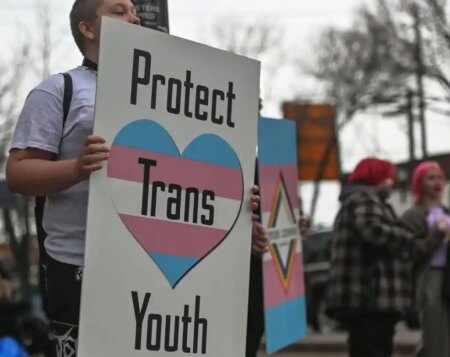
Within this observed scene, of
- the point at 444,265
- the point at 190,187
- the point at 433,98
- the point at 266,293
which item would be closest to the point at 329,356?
the point at 444,265

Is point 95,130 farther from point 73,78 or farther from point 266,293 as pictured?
point 266,293

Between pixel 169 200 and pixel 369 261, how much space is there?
406 cm

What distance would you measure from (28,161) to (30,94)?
8.5 inches

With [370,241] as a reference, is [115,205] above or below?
below

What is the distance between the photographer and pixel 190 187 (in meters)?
3.55

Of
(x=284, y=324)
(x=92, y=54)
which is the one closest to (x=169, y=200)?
(x=92, y=54)

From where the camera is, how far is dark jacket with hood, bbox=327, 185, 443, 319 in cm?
724

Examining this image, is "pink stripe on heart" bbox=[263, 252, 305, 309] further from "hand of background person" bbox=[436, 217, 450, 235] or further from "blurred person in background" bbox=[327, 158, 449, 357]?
"hand of background person" bbox=[436, 217, 450, 235]

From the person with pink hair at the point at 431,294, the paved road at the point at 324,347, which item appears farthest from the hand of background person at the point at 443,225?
the paved road at the point at 324,347

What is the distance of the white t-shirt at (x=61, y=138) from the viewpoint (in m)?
3.54

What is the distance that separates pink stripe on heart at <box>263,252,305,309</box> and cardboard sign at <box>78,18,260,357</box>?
1.59m

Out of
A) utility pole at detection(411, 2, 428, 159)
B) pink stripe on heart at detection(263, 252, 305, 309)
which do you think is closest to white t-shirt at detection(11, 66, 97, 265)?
pink stripe on heart at detection(263, 252, 305, 309)

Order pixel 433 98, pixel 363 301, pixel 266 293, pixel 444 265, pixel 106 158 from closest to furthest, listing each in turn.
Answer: pixel 106 158 < pixel 266 293 < pixel 363 301 < pixel 444 265 < pixel 433 98

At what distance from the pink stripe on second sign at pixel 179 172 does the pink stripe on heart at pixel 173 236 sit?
4.5 inches
